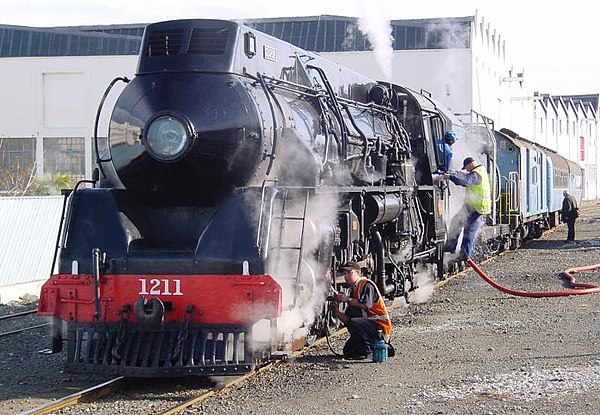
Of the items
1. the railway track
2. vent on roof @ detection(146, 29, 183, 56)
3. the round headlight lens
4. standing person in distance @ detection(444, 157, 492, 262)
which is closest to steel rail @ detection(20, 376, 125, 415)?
A: the round headlight lens

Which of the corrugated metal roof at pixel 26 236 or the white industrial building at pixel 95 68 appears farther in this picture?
the white industrial building at pixel 95 68

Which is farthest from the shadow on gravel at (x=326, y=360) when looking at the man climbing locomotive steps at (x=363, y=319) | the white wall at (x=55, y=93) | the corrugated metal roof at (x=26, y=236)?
the white wall at (x=55, y=93)

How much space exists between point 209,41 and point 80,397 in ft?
11.0

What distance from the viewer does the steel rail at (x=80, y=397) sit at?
639 cm

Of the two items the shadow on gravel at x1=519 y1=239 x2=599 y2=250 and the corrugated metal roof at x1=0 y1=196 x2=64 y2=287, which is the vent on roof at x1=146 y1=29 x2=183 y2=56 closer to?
the corrugated metal roof at x1=0 y1=196 x2=64 y2=287

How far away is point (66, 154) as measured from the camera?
38.1 metres

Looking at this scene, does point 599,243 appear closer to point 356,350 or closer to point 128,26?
point 356,350

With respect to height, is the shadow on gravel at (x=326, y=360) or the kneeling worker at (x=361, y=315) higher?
the kneeling worker at (x=361, y=315)

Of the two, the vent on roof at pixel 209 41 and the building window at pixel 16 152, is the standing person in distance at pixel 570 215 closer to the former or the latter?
the vent on roof at pixel 209 41

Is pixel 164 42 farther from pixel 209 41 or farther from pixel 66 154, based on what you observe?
pixel 66 154

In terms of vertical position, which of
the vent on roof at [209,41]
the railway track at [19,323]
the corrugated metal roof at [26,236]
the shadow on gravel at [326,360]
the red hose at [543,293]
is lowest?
the railway track at [19,323]

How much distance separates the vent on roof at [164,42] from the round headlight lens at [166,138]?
0.78 metres

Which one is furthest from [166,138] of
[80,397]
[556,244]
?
[556,244]

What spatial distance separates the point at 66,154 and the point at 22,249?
24249 millimetres
